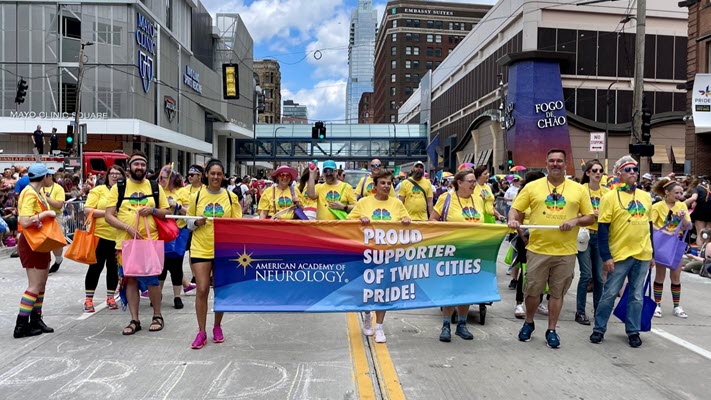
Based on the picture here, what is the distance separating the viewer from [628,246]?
5.97m

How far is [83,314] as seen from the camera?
718cm

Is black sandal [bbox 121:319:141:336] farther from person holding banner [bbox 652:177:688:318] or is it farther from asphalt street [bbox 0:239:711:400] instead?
person holding banner [bbox 652:177:688:318]

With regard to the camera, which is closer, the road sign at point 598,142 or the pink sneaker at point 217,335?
the pink sneaker at point 217,335

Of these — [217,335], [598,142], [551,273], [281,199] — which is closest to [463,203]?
[551,273]

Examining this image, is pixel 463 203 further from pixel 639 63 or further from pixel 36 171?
pixel 639 63

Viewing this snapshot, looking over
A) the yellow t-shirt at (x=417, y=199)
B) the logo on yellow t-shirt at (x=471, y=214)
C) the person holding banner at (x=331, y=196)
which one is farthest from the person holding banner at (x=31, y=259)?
the yellow t-shirt at (x=417, y=199)

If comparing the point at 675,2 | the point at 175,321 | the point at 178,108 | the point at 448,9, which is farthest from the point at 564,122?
the point at 448,9

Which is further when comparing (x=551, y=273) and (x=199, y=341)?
(x=551, y=273)

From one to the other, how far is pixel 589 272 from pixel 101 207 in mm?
6064

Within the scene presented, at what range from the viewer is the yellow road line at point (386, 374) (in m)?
4.44

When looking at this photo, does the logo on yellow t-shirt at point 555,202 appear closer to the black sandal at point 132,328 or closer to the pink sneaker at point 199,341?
the pink sneaker at point 199,341

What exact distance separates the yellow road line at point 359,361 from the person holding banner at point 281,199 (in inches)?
63.5

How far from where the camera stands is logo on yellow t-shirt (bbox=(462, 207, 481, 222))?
6543 millimetres

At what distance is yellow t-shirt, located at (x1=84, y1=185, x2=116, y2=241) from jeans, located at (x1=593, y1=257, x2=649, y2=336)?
582 centimetres
